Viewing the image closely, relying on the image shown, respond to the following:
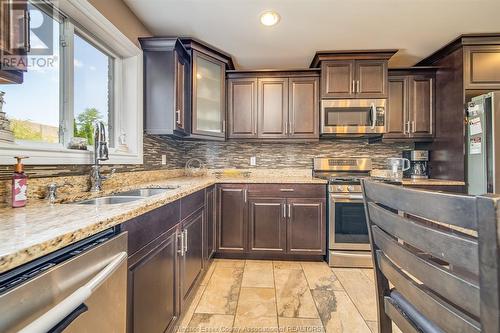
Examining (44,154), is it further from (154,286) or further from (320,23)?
(320,23)

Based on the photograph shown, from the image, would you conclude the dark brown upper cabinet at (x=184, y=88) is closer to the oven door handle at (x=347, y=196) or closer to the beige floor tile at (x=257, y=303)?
the oven door handle at (x=347, y=196)

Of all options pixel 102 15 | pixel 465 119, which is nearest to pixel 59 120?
pixel 102 15

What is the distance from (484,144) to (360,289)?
182 centimetres

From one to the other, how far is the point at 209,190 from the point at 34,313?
6.28 ft

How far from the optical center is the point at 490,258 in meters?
0.40

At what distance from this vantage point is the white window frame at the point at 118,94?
1.46m

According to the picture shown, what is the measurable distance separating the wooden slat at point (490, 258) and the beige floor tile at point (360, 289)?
158 cm

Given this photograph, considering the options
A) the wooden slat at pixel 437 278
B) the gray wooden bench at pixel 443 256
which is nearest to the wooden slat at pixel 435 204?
the gray wooden bench at pixel 443 256

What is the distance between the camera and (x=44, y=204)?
3.74 feet

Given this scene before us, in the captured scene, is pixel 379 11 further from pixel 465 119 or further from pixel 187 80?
pixel 187 80

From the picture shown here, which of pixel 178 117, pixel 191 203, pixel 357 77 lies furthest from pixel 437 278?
pixel 357 77

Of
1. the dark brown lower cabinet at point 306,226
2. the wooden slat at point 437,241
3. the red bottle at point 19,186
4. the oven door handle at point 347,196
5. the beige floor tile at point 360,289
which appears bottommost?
the beige floor tile at point 360,289

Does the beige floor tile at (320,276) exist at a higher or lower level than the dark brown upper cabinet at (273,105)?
lower

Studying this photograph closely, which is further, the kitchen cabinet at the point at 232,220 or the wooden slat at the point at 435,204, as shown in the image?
the kitchen cabinet at the point at 232,220
